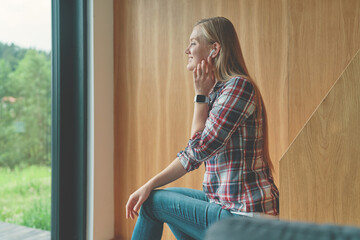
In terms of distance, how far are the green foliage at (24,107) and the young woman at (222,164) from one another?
105cm

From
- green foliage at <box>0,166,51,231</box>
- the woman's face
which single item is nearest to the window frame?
green foliage at <box>0,166,51,231</box>

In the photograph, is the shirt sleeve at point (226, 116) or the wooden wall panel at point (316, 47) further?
the wooden wall panel at point (316, 47)

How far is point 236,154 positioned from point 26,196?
57.9 inches

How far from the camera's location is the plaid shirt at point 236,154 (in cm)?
120

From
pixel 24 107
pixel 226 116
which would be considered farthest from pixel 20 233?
pixel 226 116

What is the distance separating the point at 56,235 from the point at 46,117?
2.53ft

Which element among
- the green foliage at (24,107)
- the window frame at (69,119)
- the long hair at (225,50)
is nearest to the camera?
the long hair at (225,50)

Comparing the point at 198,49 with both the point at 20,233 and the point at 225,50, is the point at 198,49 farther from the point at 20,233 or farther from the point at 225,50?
the point at 20,233

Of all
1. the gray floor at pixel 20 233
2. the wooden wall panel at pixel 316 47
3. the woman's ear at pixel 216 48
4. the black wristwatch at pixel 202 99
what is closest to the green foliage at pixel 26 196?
the gray floor at pixel 20 233

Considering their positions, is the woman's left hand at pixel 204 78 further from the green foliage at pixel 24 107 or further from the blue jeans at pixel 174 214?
the green foliage at pixel 24 107

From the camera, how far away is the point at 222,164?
125 cm

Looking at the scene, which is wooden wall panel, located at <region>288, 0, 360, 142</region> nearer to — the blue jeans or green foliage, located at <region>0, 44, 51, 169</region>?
the blue jeans

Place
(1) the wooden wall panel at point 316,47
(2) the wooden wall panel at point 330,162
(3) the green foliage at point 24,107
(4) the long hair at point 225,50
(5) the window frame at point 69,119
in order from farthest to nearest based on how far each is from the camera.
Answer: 1. (5) the window frame at point 69,119
2. (3) the green foliage at point 24,107
3. (1) the wooden wall panel at point 316,47
4. (4) the long hair at point 225,50
5. (2) the wooden wall panel at point 330,162

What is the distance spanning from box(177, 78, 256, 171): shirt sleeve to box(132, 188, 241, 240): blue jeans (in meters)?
0.16
